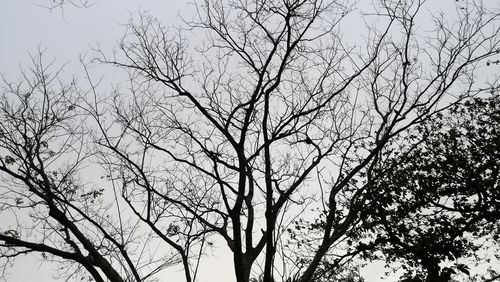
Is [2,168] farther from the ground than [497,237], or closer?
farther from the ground

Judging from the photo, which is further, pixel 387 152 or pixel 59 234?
pixel 387 152

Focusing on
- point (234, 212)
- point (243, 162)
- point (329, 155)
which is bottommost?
point (234, 212)

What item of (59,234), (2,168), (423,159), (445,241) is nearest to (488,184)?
(423,159)

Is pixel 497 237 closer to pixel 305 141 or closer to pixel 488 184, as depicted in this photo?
pixel 488 184

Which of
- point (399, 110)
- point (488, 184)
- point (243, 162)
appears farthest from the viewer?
point (399, 110)

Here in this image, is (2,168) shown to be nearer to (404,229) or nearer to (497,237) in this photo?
(404,229)

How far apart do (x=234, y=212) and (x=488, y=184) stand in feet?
16.4

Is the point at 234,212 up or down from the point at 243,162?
down

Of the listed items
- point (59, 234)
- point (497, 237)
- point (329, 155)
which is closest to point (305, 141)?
point (329, 155)

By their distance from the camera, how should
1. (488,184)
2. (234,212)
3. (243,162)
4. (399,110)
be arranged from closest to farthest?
1. (234,212)
2. (243,162)
3. (488,184)
4. (399,110)

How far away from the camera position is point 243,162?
746 cm

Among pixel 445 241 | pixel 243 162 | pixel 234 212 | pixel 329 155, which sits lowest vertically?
pixel 445 241

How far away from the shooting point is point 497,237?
28.7 ft

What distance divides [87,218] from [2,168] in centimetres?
182
